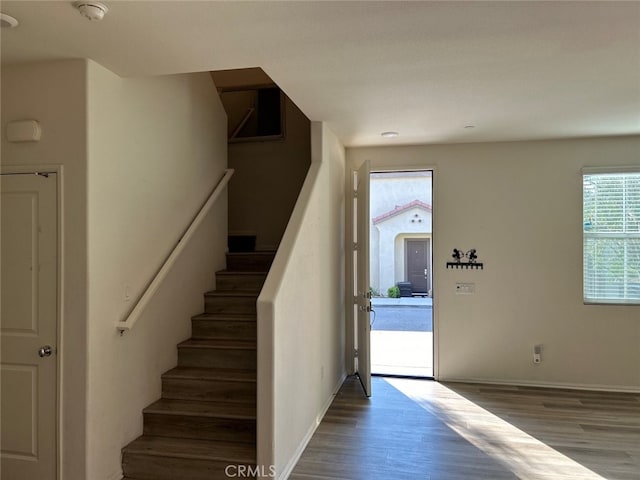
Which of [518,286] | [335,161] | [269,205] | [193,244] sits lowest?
A: [518,286]

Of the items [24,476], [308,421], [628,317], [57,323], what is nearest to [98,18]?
[57,323]

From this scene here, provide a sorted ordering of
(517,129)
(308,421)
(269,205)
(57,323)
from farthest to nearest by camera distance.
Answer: (269,205) < (517,129) < (308,421) < (57,323)

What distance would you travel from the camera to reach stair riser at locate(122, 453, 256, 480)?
2.52 metres

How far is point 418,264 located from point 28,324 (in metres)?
15.3

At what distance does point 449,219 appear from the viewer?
179 inches

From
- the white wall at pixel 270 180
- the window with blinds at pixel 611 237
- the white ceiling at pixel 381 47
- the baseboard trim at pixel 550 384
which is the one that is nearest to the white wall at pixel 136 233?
the white ceiling at pixel 381 47

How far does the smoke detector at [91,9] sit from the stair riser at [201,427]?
2330mm

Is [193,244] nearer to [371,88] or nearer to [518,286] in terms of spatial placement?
[371,88]

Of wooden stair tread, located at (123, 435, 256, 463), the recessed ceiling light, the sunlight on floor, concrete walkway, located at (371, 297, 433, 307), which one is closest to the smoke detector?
the recessed ceiling light

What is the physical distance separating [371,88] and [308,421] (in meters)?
2.42

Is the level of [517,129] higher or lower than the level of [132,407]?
higher

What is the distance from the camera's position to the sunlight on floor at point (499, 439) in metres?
2.73

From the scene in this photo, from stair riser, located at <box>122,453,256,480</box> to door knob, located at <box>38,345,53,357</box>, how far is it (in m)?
0.79

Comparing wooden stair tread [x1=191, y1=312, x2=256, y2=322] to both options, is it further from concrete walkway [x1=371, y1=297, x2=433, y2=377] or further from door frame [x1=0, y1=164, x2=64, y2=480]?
concrete walkway [x1=371, y1=297, x2=433, y2=377]
